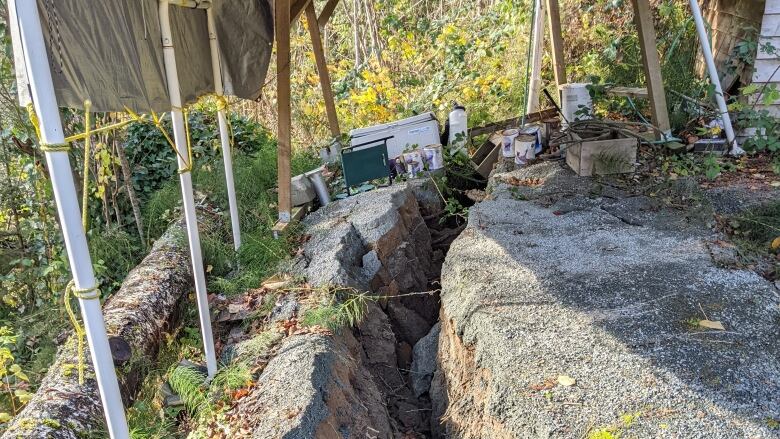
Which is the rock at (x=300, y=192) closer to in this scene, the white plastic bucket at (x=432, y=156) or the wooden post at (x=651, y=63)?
the white plastic bucket at (x=432, y=156)

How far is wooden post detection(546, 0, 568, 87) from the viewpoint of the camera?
639 cm

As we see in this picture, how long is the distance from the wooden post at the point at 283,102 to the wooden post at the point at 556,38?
3.28 m

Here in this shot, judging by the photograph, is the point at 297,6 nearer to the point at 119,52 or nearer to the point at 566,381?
the point at 119,52

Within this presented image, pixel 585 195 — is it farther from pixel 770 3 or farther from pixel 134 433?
pixel 134 433

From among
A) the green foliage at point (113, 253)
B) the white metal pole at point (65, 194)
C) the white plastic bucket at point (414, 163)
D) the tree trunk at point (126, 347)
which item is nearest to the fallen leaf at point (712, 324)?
the white metal pole at point (65, 194)

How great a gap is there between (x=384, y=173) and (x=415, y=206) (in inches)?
22.1

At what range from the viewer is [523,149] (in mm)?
5281

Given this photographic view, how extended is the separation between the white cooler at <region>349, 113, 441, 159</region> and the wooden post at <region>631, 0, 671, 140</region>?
2.05m

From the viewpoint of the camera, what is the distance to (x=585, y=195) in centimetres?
445

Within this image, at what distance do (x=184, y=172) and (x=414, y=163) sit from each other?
9.75 ft

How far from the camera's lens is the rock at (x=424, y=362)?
3609mm

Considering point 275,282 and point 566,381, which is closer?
point 566,381

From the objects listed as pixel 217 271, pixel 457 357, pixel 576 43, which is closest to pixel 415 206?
pixel 217 271

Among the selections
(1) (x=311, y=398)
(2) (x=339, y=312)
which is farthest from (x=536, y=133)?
(1) (x=311, y=398)
